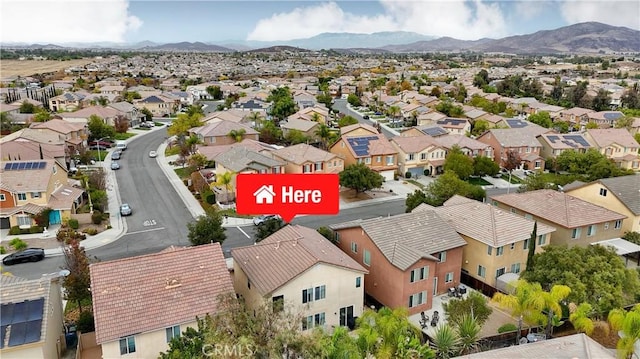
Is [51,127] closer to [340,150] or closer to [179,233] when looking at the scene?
[179,233]

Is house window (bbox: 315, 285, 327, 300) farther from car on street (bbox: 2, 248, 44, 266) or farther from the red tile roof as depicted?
car on street (bbox: 2, 248, 44, 266)

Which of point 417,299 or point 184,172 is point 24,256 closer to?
point 184,172

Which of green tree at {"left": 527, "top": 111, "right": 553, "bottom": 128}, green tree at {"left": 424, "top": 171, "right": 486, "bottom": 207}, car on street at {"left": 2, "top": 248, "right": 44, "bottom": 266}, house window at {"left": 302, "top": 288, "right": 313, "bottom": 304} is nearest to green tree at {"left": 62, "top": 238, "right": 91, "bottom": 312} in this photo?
car on street at {"left": 2, "top": 248, "right": 44, "bottom": 266}

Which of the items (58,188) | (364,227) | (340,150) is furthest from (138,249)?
(340,150)

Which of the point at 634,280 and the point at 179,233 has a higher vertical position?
the point at 634,280

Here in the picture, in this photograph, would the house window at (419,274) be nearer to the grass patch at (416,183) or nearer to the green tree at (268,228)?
the green tree at (268,228)

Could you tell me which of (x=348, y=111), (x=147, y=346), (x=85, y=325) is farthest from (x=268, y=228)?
(x=348, y=111)
